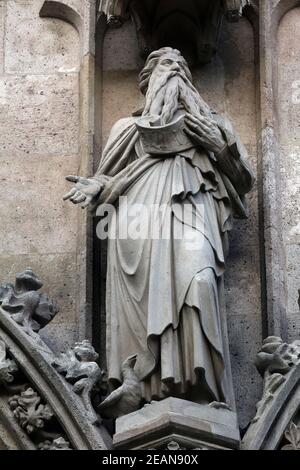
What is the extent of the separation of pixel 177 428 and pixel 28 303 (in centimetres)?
120

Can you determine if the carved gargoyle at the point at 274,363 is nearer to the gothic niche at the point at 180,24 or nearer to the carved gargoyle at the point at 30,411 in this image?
the carved gargoyle at the point at 30,411

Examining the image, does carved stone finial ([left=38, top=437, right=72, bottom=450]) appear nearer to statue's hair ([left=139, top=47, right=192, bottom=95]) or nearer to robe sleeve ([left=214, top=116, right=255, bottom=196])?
robe sleeve ([left=214, top=116, right=255, bottom=196])

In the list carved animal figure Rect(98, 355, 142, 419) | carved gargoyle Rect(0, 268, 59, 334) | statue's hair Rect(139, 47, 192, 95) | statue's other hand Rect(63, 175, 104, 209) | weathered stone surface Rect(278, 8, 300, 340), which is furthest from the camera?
statue's hair Rect(139, 47, 192, 95)

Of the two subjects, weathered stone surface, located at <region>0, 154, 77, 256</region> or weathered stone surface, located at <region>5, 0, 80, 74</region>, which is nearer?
weathered stone surface, located at <region>0, 154, 77, 256</region>

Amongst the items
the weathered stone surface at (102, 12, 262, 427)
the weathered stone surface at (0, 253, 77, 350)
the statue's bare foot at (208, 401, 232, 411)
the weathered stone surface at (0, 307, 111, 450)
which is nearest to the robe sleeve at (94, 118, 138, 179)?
the weathered stone surface at (0, 253, 77, 350)

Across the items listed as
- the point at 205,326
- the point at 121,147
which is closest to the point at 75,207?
the point at 121,147

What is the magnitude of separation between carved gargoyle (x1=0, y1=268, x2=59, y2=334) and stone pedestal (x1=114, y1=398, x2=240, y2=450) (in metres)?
0.86

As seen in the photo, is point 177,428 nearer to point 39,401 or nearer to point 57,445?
point 57,445

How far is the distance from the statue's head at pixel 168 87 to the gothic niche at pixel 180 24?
0.47 metres

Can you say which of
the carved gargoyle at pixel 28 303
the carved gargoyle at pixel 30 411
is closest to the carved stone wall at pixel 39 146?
the carved gargoyle at pixel 28 303

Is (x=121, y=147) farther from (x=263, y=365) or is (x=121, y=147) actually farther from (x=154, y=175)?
(x=263, y=365)

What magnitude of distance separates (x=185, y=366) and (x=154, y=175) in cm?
119

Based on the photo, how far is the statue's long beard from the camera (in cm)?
1201

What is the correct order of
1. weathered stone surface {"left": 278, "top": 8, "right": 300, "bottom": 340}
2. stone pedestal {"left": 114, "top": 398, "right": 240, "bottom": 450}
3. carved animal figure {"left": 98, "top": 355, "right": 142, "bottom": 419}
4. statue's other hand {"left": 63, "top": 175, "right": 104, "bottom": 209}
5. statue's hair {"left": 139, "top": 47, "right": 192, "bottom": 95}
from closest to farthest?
stone pedestal {"left": 114, "top": 398, "right": 240, "bottom": 450} < carved animal figure {"left": 98, "top": 355, "right": 142, "bottom": 419} < statue's other hand {"left": 63, "top": 175, "right": 104, "bottom": 209} < weathered stone surface {"left": 278, "top": 8, "right": 300, "bottom": 340} < statue's hair {"left": 139, "top": 47, "right": 192, "bottom": 95}
